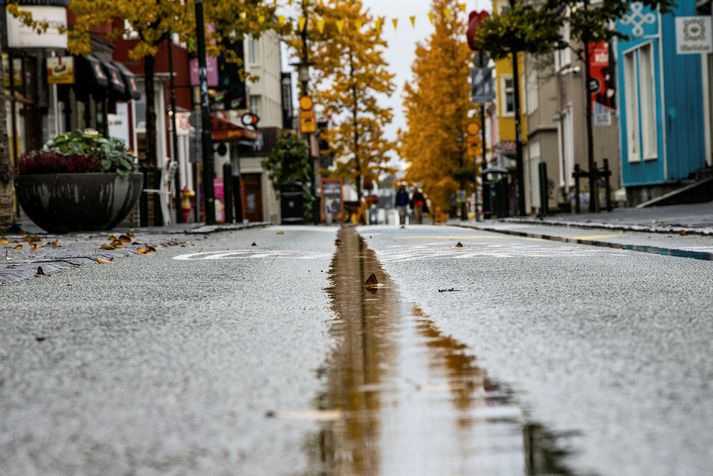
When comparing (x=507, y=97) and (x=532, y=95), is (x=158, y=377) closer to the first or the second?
(x=532, y=95)

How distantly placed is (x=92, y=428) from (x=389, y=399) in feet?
2.11

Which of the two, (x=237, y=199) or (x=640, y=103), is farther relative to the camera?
(x=640, y=103)

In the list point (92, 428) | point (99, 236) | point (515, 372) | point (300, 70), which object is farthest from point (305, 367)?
point (300, 70)

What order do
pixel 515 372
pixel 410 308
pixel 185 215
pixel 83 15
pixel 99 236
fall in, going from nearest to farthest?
pixel 515 372
pixel 410 308
pixel 99 236
pixel 83 15
pixel 185 215

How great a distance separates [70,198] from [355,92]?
46.1 meters

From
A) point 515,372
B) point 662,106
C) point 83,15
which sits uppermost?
point 83,15

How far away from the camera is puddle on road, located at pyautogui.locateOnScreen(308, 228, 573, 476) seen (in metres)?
2.22

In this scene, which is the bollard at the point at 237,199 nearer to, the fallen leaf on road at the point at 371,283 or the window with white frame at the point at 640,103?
the window with white frame at the point at 640,103

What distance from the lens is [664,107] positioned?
110 feet

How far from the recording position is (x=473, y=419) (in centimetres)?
262

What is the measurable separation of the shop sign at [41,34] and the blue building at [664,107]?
13.1 m

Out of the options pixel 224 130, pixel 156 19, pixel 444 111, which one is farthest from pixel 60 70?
pixel 444 111

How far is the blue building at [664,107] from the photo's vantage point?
32938 millimetres

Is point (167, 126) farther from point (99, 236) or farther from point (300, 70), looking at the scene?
point (99, 236)
